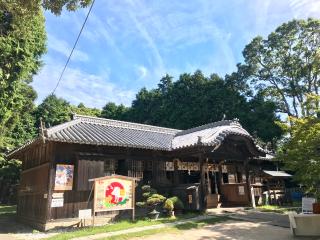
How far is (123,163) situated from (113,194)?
10.2 ft

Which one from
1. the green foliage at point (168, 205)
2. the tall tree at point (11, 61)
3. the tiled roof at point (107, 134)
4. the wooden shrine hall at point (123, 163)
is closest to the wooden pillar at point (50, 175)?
the wooden shrine hall at point (123, 163)

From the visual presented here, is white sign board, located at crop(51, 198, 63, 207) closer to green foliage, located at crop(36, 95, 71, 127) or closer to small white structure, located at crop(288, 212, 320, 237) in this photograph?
small white structure, located at crop(288, 212, 320, 237)

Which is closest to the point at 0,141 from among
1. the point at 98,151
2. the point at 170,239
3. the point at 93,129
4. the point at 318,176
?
the point at 93,129

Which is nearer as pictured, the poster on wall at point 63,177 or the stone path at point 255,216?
the stone path at point 255,216

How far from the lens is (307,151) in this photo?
12.0m

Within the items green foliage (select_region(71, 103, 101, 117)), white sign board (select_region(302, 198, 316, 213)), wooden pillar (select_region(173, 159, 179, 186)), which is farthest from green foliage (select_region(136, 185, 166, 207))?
green foliage (select_region(71, 103, 101, 117))

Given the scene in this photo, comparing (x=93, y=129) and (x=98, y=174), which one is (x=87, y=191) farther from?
(x=93, y=129)

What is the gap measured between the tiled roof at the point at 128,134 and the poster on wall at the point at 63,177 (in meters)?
1.54

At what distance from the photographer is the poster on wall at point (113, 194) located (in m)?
13.7

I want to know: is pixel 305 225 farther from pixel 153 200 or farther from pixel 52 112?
pixel 52 112

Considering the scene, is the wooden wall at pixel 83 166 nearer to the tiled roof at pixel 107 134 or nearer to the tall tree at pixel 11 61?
the tiled roof at pixel 107 134

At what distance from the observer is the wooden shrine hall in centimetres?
1458

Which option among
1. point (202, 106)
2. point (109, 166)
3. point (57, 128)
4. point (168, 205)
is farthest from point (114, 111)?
point (168, 205)

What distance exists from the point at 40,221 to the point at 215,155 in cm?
1088
